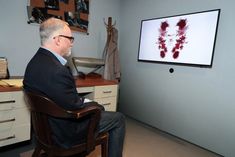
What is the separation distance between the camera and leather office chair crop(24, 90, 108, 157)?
3.70 ft

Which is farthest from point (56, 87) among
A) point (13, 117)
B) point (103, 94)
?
point (103, 94)

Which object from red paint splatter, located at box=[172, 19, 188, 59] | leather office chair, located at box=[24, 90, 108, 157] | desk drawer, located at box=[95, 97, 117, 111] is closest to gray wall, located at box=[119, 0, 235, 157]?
red paint splatter, located at box=[172, 19, 188, 59]

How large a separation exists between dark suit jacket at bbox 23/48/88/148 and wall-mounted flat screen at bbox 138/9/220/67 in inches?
65.4

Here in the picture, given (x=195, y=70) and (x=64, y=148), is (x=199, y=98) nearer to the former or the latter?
(x=195, y=70)

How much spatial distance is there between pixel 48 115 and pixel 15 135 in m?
1.05

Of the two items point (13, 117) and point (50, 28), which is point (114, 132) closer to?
point (50, 28)

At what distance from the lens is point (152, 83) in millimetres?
2861

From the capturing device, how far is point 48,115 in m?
1.18

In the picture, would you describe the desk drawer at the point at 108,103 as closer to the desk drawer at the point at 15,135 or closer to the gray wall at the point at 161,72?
the gray wall at the point at 161,72

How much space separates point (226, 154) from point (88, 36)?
244 centimetres

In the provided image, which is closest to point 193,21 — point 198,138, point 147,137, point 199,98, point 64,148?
point 199,98

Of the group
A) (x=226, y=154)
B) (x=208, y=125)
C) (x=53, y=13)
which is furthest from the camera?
(x=53, y=13)

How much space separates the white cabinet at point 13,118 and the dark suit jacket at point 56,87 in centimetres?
80

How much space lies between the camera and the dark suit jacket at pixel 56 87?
115 cm
